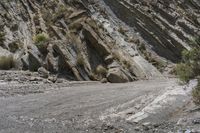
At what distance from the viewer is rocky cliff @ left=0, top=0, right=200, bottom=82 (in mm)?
28281

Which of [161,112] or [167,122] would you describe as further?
[161,112]

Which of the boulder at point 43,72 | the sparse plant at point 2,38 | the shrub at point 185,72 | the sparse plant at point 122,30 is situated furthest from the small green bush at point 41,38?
the shrub at point 185,72

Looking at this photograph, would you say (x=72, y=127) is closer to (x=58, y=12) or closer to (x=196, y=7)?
(x=58, y=12)

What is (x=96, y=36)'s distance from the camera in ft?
99.6

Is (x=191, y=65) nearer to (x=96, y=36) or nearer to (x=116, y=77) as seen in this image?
(x=116, y=77)

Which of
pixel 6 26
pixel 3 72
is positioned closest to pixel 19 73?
pixel 3 72

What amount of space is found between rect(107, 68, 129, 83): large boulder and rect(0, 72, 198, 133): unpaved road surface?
5.48 meters

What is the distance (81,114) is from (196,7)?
30.1 m

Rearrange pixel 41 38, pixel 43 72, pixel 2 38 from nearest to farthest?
pixel 43 72
pixel 41 38
pixel 2 38

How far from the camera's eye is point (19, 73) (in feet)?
86.3

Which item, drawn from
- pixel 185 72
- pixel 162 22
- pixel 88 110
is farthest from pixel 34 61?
pixel 162 22

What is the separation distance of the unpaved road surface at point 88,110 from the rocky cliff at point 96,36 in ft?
24.2

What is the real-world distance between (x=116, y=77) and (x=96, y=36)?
4.92 meters

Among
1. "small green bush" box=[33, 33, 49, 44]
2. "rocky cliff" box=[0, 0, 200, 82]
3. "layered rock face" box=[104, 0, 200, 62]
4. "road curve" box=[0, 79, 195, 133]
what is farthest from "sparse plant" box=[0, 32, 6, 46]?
"road curve" box=[0, 79, 195, 133]
